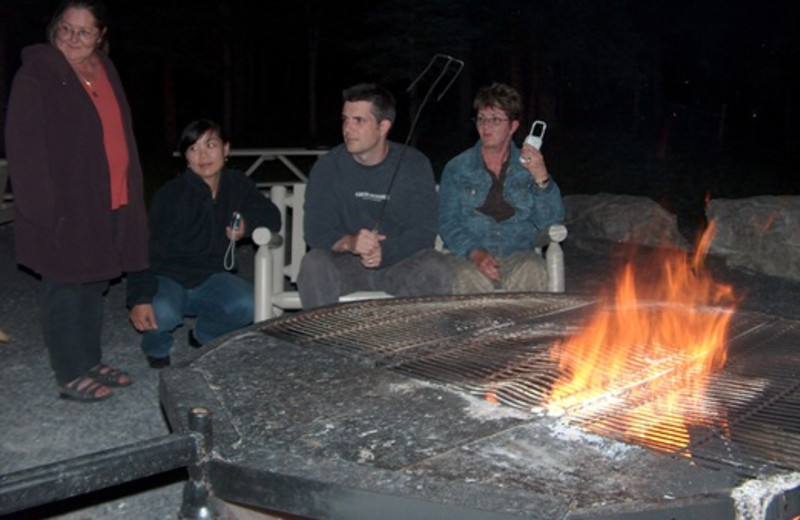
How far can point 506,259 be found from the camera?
4.04m

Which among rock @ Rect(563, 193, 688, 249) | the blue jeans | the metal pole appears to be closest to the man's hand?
the blue jeans

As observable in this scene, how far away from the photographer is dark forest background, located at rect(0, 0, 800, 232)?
18.2 meters

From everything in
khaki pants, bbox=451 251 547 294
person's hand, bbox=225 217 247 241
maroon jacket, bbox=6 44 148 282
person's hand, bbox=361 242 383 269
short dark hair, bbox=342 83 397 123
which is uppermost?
short dark hair, bbox=342 83 397 123

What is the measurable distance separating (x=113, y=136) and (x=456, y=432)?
7.29 ft

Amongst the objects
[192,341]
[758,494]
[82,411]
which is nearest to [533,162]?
[192,341]

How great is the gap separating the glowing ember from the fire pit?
0.02 meters

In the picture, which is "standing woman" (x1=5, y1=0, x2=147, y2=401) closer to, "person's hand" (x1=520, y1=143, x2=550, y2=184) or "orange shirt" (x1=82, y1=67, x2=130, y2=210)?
"orange shirt" (x1=82, y1=67, x2=130, y2=210)

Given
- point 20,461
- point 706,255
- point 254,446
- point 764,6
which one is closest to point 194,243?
point 20,461

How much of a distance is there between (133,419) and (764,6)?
2199 cm

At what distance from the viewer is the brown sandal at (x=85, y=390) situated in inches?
138

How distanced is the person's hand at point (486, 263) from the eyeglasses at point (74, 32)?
5.89ft

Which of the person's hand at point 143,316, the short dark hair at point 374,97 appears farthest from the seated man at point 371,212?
the person's hand at point 143,316

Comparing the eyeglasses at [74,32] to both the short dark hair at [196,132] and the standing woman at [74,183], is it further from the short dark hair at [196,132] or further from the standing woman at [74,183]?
the short dark hair at [196,132]

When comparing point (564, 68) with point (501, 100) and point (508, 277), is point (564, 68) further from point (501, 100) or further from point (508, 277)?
point (508, 277)
